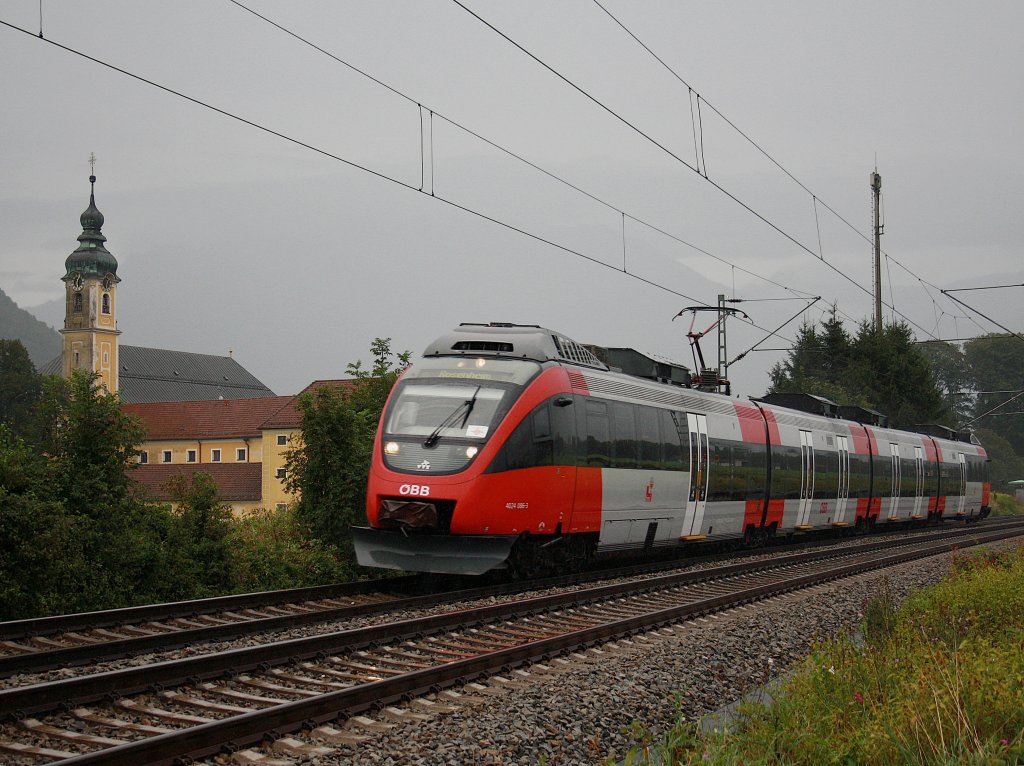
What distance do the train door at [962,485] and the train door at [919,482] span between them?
5.93 meters

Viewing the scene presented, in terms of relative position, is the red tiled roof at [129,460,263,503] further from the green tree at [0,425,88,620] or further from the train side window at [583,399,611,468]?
the green tree at [0,425,88,620]

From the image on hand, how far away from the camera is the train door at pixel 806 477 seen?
92.6ft

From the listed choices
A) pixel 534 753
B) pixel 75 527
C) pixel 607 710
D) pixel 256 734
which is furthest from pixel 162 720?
pixel 75 527

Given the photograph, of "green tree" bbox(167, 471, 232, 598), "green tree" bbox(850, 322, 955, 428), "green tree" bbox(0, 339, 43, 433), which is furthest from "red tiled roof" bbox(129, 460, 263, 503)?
"green tree" bbox(167, 471, 232, 598)

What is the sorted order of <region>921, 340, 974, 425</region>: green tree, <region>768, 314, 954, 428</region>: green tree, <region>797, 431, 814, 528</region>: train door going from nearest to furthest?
1. <region>797, 431, 814, 528</region>: train door
2. <region>768, 314, 954, 428</region>: green tree
3. <region>921, 340, 974, 425</region>: green tree

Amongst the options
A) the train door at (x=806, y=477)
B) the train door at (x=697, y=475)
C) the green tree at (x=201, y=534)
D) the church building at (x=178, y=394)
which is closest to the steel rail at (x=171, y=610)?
the green tree at (x=201, y=534)

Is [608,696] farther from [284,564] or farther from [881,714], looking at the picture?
[284,564]

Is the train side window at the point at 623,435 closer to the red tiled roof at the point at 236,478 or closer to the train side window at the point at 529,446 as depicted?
the train side window at the point at 529,446

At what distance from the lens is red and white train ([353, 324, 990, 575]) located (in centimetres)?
1473

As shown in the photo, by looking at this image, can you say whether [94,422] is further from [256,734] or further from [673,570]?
[673,570]

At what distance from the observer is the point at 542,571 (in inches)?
701

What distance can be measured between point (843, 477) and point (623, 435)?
15256 millimetres

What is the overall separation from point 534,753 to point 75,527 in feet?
26.2

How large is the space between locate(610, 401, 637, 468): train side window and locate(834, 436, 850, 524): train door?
1418 centimetres
